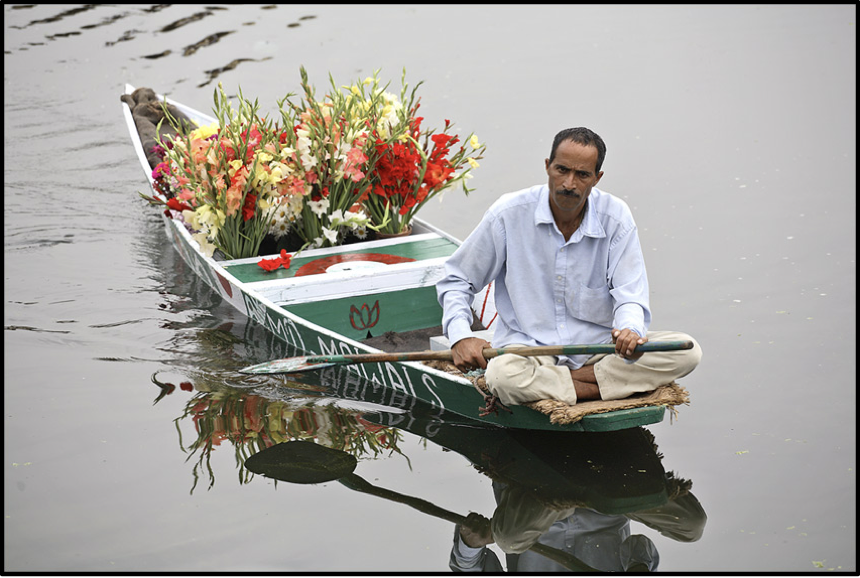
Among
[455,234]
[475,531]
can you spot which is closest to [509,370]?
[475,531]

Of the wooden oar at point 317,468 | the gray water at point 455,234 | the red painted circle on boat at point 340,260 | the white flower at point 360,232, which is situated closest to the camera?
the gray water at point 455,234

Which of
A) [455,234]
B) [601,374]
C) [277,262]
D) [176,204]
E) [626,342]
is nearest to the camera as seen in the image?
[626,342]

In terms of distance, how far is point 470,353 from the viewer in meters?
4.27

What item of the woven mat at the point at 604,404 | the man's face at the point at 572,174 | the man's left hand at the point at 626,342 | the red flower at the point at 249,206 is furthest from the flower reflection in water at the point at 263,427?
the man's face at the point at 572,174

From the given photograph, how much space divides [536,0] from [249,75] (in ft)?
16.8

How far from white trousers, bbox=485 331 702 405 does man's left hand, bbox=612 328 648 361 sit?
20 centimetres

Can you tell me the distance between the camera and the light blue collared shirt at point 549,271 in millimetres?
4293

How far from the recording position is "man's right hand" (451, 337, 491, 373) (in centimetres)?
425

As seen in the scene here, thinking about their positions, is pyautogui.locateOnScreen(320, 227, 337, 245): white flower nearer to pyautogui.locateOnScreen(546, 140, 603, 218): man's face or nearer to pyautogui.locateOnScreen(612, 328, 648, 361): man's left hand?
pyautogui.locateOnScreen(546, 140, 603, 218): man's face

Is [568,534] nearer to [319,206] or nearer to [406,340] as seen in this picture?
[406,340]

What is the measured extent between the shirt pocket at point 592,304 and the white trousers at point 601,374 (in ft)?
0.58

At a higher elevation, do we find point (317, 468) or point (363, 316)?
point (363, 316)

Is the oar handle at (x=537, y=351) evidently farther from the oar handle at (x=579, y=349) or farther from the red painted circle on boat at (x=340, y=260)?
the red painted circle on boat at (x=340, y=260)

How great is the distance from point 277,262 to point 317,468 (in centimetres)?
170
